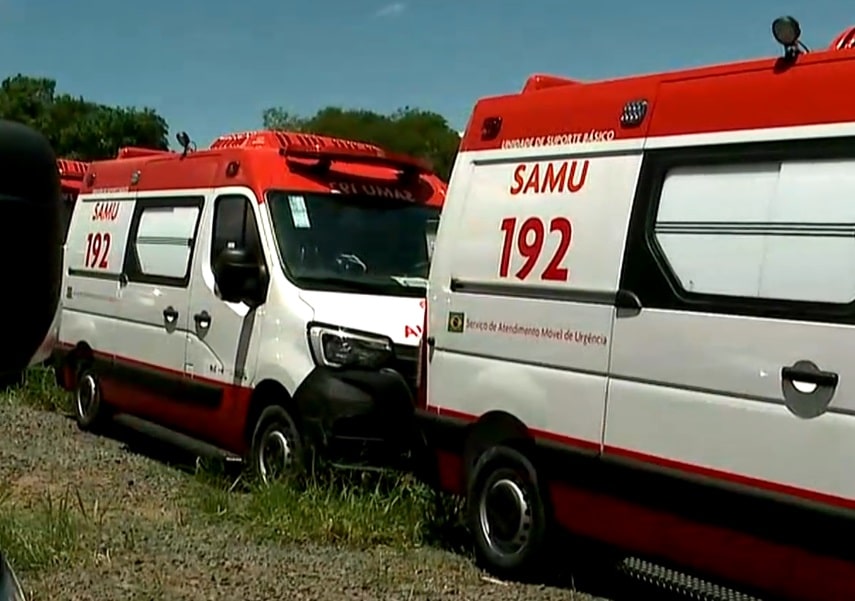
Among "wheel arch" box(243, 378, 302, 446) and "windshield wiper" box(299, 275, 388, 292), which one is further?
"windshield wiper" box(299, 275, 388, 292)

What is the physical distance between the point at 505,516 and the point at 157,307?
440cm

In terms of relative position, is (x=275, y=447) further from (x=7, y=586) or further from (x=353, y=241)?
(x=7, y=586)

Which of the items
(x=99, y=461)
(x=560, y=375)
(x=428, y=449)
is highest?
(x=560, y=375)

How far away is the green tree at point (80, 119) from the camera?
39.1 meters

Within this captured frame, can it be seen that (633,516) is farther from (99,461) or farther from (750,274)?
(99,461)

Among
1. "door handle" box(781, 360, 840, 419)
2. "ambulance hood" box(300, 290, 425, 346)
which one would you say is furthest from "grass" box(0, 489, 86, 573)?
"door handle" box(781, 360, 840, 419)

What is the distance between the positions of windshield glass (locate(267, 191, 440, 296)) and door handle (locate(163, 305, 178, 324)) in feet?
Answer: 5.04

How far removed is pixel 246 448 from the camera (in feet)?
29.0

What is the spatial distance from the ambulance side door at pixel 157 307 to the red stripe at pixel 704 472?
4.12 metres

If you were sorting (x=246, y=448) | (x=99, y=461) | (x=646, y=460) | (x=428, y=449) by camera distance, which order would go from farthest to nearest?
(x=99, y=461) < (x=246, y=448) < (x=428, y=449) < (x=646, y=460)

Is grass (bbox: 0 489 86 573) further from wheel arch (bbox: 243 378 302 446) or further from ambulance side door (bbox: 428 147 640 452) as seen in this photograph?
ambulance side door (bbox: 428 147 640 452)

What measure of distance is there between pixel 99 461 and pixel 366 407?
3.21 meters

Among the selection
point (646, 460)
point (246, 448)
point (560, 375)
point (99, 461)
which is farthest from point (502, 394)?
point (99, 461)

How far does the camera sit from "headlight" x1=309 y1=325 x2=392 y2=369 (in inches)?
313
